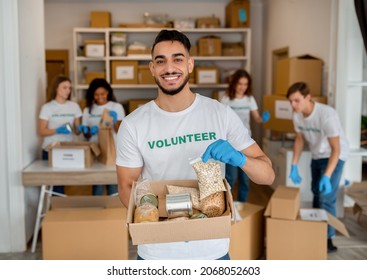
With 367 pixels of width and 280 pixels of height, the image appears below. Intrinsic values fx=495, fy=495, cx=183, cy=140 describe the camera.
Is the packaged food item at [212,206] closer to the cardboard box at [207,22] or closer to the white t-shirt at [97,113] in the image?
the white t-shirt at [97,113]

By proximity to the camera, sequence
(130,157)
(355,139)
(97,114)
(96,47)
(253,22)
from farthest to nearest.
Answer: (253,22) → (96,47) → (355,139) → (97,114) → (130,157)

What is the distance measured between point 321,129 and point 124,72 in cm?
359

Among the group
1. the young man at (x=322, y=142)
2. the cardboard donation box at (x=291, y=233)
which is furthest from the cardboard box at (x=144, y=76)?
the cardboard donation box at (x=291, y=233)

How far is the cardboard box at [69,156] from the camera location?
11.5 feet

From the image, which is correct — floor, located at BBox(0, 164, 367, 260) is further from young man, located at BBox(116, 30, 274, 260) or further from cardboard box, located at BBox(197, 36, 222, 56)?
cardboard box, located at BBox(197, 36, 222, 56)

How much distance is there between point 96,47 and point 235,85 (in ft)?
8.41

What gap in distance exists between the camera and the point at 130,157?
5.43 feet

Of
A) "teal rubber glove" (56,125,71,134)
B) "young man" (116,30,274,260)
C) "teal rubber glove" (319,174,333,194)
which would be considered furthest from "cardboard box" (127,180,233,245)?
"teal rubber glove" (56,125,71,134)

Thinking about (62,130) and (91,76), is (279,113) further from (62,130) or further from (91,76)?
(91,76)

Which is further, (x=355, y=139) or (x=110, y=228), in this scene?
(x=355, y=139)

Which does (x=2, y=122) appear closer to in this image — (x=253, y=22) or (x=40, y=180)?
(x=40, y=180)

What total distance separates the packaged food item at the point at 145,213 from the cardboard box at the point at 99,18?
17.6 ft

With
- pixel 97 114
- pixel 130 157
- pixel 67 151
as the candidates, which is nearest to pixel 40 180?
pixel 67 151

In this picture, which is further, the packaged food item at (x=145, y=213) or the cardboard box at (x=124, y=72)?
the cardboard box at (x=124, y=72)
